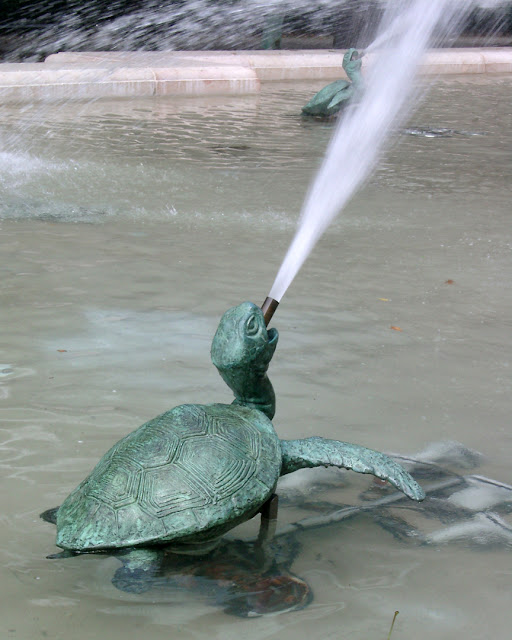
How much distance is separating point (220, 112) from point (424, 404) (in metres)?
10.5

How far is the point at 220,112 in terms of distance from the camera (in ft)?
45.9

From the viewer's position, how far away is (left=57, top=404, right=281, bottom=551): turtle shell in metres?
2.79

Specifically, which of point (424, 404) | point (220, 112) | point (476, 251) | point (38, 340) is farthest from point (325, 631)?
point (220, 112)

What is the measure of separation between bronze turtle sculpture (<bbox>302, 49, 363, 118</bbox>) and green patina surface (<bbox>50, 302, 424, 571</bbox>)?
10906mm

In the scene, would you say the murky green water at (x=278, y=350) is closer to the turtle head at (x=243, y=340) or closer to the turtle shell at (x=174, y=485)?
the turtle shell at (x=174, y=485)

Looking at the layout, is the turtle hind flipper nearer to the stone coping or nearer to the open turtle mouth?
the open turtle mouth

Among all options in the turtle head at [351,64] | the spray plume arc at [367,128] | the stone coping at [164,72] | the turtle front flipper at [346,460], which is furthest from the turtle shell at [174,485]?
the turtle head at [351,64]

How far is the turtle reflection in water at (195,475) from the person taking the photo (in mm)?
2801

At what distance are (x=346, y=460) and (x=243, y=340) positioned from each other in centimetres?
64

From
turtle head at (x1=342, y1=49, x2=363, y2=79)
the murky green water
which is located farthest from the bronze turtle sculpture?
the murky green water

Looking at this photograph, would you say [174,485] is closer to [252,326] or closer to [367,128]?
[252,326]

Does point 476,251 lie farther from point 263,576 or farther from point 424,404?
point 263,576

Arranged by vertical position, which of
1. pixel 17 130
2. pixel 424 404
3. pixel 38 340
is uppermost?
pixel 17 130

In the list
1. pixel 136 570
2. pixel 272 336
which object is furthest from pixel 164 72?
pixel 136 570
